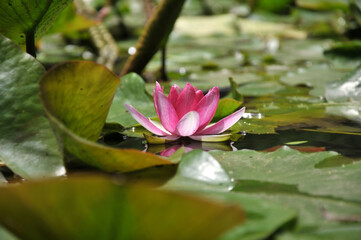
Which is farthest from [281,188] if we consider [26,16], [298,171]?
[26,16]

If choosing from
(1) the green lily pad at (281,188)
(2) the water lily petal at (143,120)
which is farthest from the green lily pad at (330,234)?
(2) the water lily petal at (143,120)

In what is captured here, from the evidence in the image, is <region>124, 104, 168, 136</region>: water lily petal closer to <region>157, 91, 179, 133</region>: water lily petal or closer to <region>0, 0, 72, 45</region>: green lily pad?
<region>157, 91, 179, 133</region>: water lily petal

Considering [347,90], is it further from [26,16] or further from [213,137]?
[26,16]

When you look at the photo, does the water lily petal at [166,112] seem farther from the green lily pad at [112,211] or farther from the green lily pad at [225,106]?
the green lily pad at [112,211]

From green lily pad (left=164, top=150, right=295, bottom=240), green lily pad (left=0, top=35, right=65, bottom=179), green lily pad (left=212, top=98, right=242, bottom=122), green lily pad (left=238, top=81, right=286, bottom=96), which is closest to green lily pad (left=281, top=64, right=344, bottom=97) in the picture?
→ green lily pad (left=238, top=81, right=286, bottom=96)

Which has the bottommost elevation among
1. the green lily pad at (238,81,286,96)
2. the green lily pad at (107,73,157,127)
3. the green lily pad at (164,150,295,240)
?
the green lily pad at (238,81,286,96)

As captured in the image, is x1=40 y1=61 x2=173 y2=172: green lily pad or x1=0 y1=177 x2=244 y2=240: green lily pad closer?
x1=0 y1=177 x2=244 y2=240: green lily pad

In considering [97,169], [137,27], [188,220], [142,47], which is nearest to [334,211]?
[188,220]
